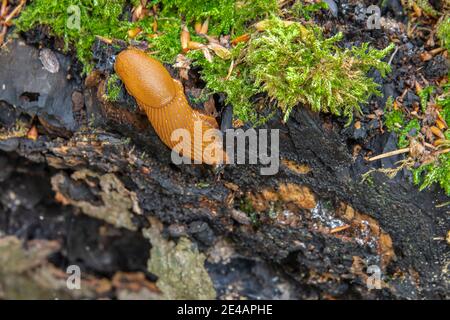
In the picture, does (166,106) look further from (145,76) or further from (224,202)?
(224,202)

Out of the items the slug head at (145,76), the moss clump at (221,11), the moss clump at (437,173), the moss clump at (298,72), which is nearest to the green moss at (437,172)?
the moss clump at (437,173)

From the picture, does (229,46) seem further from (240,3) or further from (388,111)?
(388,111)

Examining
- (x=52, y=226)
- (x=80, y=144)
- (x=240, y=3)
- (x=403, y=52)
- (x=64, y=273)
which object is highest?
(x=240, y=3)

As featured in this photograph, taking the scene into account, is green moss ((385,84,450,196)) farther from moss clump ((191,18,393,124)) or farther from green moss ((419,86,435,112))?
moss clump ((191,18,393,124))

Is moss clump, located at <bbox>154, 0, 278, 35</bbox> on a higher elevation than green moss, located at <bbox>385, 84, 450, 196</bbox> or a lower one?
higher

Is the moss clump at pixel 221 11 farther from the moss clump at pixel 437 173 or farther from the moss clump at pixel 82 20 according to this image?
the moss clump at pixel 437 173

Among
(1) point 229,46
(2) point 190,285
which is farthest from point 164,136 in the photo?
(2) point 190,285

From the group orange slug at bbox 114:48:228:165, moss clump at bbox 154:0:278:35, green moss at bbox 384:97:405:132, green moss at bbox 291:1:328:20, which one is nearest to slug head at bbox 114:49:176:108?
orange slug at bbox 114:48:228:165
